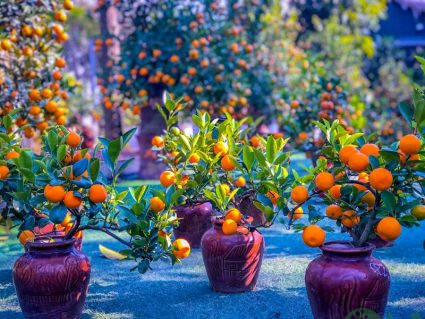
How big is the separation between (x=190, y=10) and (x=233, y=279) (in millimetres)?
4529

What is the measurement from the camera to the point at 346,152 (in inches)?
89.2

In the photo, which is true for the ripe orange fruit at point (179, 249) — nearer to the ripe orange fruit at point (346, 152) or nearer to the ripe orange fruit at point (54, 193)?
the ripe orange fruit at point (54, 193)

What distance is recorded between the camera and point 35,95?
4.61 m

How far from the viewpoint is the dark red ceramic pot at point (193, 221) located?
386cm

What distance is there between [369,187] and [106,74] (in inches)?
216

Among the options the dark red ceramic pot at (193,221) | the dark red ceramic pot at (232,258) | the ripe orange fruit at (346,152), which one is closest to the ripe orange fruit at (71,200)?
the dark red ceramic pot at (232,258)

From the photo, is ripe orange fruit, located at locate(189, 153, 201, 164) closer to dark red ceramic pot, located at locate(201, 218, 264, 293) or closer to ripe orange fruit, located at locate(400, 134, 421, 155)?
dark red ceramic pot, located at locate(201, 218, 264, 293)

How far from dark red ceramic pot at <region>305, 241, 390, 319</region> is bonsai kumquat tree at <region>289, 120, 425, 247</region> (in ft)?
0.28

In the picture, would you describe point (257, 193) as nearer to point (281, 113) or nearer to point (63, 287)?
point (63, 287)

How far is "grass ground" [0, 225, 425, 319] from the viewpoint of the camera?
2688mm

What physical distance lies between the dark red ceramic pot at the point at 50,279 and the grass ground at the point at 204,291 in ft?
0.77

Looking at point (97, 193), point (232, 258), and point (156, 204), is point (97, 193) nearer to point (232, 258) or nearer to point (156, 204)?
point (156, 204)

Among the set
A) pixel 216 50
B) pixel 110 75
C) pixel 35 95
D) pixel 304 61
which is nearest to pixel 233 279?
pixel 35 95

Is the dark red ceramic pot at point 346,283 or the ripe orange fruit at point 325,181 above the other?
the ripe orange fruit at point 325,181
